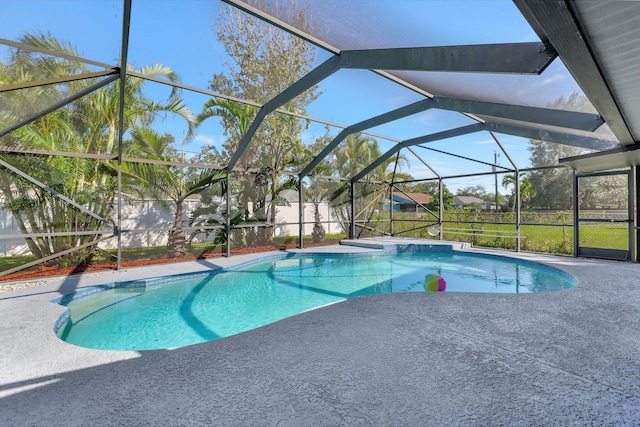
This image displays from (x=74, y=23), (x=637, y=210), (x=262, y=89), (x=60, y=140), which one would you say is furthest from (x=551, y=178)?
(x=60, y=140)

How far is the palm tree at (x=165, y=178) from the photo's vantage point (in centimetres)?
812

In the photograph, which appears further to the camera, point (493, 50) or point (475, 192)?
point (475, 192)

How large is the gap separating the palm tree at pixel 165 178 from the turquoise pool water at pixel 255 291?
7.94 feet

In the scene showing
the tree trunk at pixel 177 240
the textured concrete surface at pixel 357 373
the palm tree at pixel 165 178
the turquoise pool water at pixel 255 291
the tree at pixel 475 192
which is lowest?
the turquoise pool water at pixel 255 291

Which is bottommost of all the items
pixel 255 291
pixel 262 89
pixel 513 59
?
pixel 255 291

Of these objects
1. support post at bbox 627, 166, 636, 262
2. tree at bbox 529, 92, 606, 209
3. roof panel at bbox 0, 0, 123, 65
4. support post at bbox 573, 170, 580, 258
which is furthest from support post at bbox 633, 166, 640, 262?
roof panel at bbox 0, 0, 123, 65

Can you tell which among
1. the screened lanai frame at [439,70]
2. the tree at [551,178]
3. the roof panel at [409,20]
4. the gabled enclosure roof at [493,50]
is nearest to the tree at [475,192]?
the tree at [551,178]

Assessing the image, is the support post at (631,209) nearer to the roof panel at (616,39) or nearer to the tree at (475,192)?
the roof panel at (616,39)

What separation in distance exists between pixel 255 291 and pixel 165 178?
447 centimetres

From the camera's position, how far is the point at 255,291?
266 inches

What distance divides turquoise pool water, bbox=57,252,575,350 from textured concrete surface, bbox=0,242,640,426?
112 centimetres

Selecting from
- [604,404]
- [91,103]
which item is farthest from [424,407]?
[91,103]

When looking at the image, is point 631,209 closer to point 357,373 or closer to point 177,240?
point 357,373

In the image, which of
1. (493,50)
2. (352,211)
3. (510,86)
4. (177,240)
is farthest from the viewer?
(352,211)
